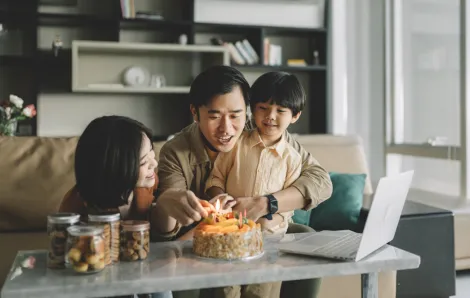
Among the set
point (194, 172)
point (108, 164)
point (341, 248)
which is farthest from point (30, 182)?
point (341, 248)

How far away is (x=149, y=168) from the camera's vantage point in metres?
1.34

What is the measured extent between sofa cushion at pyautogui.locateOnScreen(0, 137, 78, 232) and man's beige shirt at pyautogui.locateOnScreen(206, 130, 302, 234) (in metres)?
0.67

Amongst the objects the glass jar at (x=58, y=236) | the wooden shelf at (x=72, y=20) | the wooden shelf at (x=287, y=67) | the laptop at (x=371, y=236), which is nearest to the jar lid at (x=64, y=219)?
the glass jar at (x=58, y=236)

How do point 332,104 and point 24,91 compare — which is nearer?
point 24,91

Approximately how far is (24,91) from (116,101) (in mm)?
767

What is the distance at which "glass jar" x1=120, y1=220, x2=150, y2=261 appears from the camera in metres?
1.15

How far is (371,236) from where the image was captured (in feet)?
3.83

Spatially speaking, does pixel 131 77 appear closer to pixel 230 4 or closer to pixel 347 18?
pixel 230 4

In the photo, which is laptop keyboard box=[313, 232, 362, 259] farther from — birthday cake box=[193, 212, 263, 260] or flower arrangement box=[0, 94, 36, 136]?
flower arrangement box=[0, 94, 36, 136]

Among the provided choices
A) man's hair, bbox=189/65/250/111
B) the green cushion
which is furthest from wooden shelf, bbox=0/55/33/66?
man's hair, bbox=189/65/250/111

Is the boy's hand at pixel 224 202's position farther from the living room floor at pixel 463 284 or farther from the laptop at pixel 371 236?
the living room floor at pixel 463 284

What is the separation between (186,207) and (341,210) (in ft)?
3.83

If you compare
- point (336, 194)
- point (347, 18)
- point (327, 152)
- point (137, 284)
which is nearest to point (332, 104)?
point (347, 18)

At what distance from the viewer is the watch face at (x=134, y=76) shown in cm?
483
